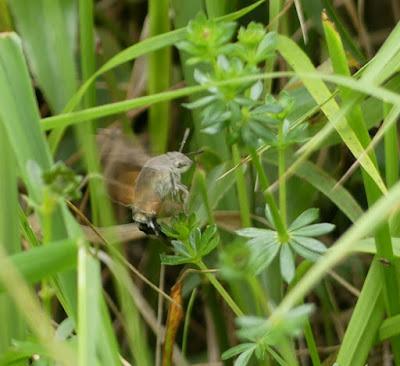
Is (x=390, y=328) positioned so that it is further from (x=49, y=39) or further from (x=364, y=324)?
(x=49, y=39)

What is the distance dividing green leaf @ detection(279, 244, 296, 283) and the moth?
7.1 inches

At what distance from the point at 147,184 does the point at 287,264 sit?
0.79 ft

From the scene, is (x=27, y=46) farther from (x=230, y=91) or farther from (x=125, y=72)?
(x=230, y=91)

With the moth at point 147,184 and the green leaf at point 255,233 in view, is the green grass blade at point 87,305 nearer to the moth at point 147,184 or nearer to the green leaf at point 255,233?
the green leaf at point 255,233

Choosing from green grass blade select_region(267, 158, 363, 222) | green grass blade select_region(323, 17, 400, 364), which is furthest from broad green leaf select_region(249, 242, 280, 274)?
green grass blade select_region(267, 158, 363, 222)

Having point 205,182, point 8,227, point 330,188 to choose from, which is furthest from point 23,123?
point 330,188

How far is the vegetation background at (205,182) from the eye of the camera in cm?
65

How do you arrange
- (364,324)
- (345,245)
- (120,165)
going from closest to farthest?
(345,245) → (364,324) → (120,165)

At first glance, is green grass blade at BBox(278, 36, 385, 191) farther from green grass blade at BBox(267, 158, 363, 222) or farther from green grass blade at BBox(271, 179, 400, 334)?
green grass blade at BBox(271, 179, 400, 334)

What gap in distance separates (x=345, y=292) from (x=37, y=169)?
772 mm

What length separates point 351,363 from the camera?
0.88 metres

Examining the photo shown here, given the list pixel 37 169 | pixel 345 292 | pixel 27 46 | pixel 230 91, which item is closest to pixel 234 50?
pixel 230 91

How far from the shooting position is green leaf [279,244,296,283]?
29.3 inches

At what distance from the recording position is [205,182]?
102cm
